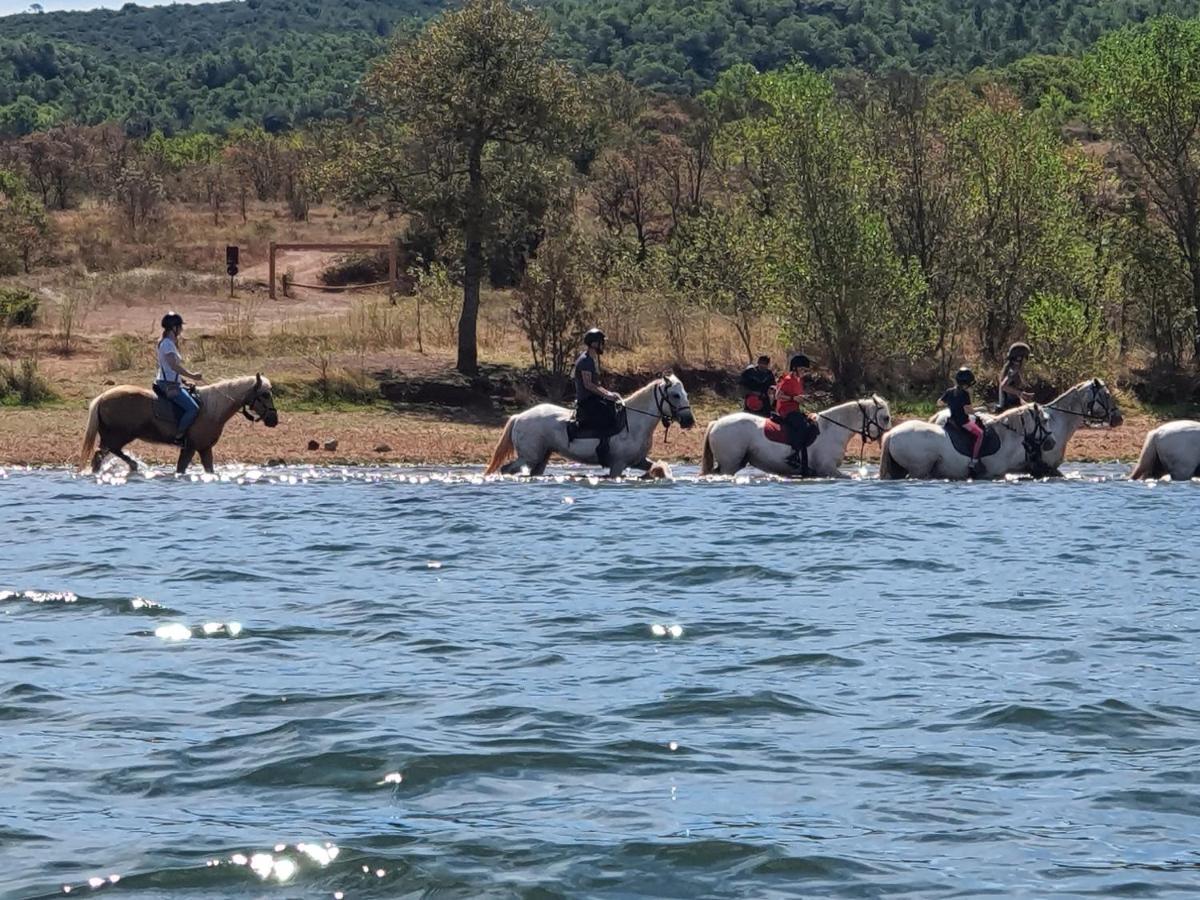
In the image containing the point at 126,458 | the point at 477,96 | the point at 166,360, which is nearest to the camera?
the point at 166,360

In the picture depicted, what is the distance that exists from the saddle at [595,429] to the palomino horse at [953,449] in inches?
133

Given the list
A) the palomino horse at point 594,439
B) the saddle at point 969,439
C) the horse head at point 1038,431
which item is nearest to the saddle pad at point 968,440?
the saddle at point 969,439

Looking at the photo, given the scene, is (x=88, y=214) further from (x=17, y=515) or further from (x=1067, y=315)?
(x=17, y=515)

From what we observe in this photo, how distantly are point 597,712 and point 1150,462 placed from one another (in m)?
15.8

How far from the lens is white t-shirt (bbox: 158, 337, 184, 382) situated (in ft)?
72.6

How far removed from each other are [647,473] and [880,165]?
17.1 meters

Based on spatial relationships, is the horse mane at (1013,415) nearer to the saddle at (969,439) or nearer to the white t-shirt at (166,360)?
the saddle at (969,439)

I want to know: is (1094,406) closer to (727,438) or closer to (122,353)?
(727,438)

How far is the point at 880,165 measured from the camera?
1522 inches

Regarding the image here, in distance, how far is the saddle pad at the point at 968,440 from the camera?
926 inches

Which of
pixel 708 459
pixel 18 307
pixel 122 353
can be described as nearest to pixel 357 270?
pixel 18 307

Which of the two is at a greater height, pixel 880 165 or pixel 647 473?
pixel 880 165

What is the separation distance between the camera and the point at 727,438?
76.6 feet

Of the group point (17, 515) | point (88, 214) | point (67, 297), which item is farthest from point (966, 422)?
point (88, 214)
